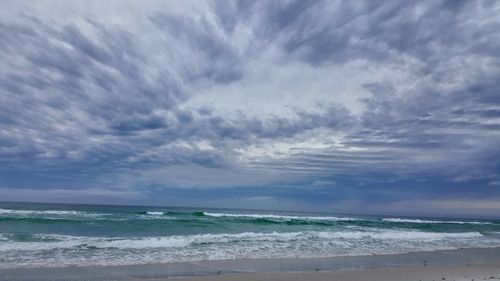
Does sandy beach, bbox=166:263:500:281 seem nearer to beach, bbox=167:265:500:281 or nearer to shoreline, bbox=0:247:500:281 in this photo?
beach, bbox=167:265:500:281

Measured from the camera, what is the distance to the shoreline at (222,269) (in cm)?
874

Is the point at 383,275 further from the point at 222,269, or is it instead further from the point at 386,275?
the point at 222,269

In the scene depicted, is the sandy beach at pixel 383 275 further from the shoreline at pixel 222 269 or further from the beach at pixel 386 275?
the shoreline at pixel 222 269

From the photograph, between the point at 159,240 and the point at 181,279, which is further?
the point at 159,240

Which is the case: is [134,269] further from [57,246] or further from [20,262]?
[57,246]

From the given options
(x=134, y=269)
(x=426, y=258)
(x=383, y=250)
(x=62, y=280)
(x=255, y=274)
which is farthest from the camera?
(x=383, y=250)

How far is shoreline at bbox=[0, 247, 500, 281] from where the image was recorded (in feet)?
28.7

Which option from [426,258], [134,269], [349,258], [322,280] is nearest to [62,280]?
[134,269]

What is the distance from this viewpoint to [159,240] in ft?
53.4

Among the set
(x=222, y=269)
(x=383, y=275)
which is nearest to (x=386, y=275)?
(x=383, y=275)

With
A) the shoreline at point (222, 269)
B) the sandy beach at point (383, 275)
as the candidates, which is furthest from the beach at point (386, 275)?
the shoreline at point (222, 269)

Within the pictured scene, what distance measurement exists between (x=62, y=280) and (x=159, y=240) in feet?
26.7

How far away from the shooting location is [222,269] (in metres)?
9.96

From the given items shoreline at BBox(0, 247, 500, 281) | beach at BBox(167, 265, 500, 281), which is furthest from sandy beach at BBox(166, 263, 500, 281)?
shoreline at BBox(0, 247, 500, 281)
